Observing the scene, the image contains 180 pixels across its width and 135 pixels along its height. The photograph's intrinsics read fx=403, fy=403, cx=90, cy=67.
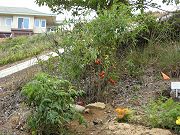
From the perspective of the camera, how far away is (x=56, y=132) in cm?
459

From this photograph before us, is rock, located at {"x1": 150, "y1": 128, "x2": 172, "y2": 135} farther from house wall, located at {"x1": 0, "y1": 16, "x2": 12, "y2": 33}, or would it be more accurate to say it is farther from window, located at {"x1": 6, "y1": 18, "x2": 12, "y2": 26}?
window, located at {"x1": 6, "y1": 18, "x2": 12, "y2": 26}

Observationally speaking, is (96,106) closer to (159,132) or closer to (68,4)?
(159,132)

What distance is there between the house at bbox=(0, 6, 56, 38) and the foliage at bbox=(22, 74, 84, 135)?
3808cm

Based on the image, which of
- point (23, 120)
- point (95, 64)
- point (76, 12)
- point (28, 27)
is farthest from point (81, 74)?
point (28, 27)

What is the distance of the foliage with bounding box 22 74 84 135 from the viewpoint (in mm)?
4316

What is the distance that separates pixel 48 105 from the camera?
4.34 m

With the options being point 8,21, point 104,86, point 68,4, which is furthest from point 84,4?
point 8,21

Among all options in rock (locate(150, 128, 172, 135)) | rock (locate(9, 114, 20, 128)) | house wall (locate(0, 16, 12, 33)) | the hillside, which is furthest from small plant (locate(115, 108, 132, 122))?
house wall (locate(0, 16, 12, 33))

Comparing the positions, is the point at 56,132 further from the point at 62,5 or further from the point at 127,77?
the point at 62,5

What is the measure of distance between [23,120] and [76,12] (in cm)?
514

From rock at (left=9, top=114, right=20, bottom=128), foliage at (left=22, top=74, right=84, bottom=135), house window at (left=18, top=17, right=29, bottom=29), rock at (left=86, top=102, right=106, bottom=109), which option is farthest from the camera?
house window at (left=18, top=17, right=29, bottom=29)

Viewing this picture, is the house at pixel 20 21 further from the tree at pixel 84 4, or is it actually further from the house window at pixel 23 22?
the tree at pixel 84 4

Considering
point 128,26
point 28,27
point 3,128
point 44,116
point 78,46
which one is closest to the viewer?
point 44,116

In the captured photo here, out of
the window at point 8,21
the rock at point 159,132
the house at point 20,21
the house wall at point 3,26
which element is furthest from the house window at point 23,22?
the rock at point 159,132
